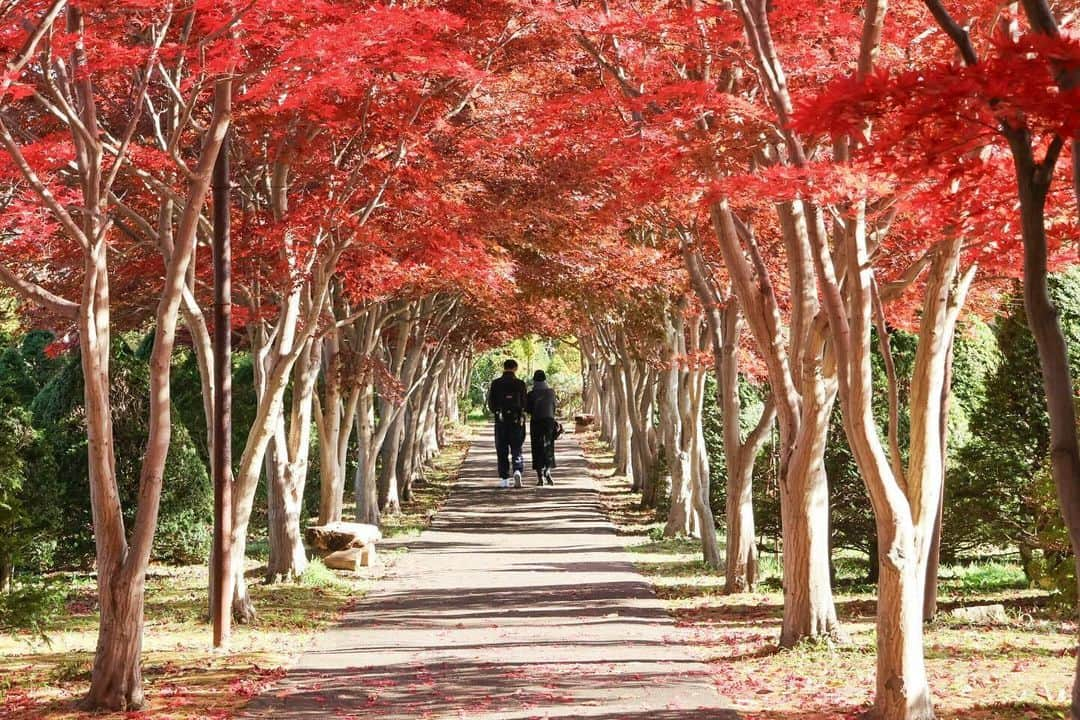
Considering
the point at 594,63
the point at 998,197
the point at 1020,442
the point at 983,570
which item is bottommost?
the point at 983,570

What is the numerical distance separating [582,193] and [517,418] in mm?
11840

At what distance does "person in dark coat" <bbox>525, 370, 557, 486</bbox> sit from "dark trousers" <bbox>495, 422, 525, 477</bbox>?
0.37m

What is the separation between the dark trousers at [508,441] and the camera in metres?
26.1

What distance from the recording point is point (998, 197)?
7.23 m

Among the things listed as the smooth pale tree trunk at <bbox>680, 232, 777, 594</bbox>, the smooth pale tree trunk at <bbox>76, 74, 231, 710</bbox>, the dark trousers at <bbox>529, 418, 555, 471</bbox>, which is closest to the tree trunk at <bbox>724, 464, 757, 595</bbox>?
the smooth pale tree trunk at <bbox>680, 232, 777, 594</bbox>

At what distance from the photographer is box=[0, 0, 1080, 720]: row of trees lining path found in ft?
22.2

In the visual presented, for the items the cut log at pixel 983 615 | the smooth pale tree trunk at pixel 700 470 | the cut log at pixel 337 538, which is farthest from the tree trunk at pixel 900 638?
the cut log at pixel 337 538

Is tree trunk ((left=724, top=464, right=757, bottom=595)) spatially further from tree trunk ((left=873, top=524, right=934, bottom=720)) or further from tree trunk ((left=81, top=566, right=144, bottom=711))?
tree trunk ((left=81, top=566, right=144, bottom=711))

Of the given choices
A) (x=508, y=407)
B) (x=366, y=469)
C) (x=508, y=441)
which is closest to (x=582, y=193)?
(x=366, y=469)

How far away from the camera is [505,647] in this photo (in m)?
10.2

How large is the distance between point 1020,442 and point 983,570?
363 cm

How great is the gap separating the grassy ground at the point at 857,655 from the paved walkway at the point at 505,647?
0.31 meters

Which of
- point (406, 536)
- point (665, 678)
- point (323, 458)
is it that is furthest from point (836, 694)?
point (406, 536)

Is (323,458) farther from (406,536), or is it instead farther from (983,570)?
(983,570)
